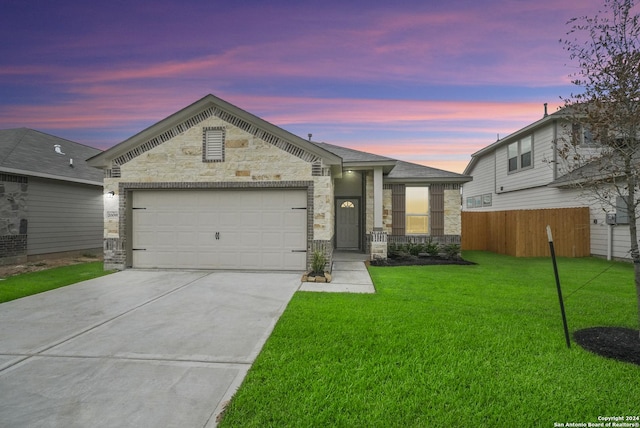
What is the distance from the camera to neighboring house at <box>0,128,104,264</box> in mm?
10562

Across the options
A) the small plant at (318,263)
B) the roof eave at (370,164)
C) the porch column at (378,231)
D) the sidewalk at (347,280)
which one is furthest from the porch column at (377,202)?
the small plant at (318,263)

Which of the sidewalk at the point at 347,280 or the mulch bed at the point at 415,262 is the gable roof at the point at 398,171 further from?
the sidewalk at the point at 347,280

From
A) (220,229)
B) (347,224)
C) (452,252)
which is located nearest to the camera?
(220,229)

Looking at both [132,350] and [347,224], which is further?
[347,224]

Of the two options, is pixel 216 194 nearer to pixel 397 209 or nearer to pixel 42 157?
pixel 397 209

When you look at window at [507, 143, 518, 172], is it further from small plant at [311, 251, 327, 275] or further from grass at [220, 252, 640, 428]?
small plant at [311, 251, 327, 275]

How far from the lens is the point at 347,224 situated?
1462 cm

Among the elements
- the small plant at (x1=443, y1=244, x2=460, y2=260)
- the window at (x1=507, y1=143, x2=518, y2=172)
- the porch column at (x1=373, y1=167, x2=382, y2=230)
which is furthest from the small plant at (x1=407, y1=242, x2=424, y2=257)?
the window at (x1=507, y1=143, x2=518, y2=172)

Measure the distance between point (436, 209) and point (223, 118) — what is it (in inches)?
351

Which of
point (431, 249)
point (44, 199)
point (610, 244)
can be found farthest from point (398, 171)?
point (44, 199)

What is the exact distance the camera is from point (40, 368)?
337cm

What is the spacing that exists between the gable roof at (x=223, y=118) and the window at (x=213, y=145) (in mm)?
441

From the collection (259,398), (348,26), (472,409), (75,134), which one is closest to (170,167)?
(348,26)

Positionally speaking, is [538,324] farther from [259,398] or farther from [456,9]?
[456,9]
